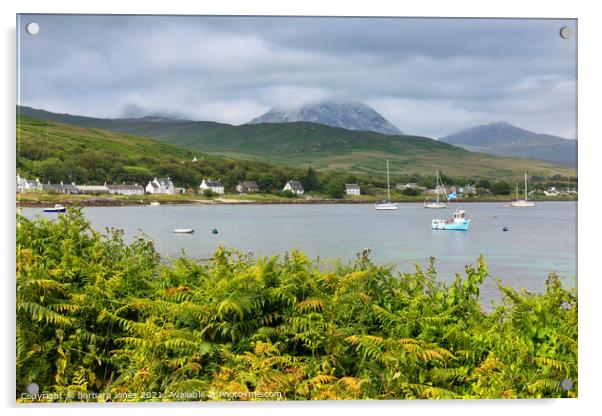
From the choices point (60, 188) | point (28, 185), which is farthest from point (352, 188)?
point (28, 185)

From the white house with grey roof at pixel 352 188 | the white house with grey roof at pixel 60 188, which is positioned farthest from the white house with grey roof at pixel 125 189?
the white house with grey roof at pixel 352 188

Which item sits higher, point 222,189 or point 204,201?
point 222,189

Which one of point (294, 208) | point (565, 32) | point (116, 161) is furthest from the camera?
point (294, 208)

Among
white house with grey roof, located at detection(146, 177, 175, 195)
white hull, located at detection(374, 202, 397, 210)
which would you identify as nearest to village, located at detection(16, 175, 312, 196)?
white house with grey roof, located at detection(146, 177, 175, 195)

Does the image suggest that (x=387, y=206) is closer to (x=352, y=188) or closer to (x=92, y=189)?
(x=352, y=188)

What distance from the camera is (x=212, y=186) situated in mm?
5086

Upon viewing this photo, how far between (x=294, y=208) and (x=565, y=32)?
255cm

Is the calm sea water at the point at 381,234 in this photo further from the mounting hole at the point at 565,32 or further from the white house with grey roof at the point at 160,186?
the mounting hole at the point at 565,32

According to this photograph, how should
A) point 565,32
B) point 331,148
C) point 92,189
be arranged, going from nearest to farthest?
point 565,32 < point 92,189 < point 331,148

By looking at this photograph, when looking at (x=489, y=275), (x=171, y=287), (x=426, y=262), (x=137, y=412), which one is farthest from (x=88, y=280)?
(x=489, y=275)

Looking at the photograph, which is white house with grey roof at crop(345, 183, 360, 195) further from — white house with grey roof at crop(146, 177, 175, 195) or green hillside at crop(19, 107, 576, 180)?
white house with grey roof at crop(146, 177, 175, 195)

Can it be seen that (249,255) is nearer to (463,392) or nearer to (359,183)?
(359,183)

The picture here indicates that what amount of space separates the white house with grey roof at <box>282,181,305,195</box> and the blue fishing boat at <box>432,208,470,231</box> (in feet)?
3.78

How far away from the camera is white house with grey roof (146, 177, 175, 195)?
501cm
